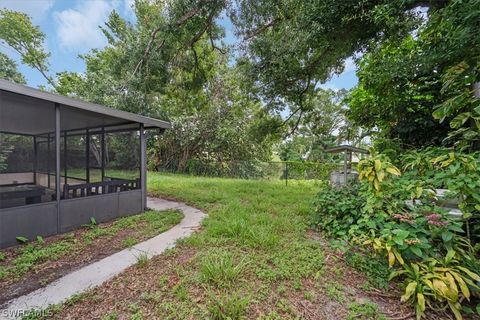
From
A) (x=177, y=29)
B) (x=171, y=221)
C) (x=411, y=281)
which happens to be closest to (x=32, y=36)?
(x=177, y=29)

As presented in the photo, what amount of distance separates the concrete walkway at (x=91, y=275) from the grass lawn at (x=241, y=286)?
18 cm

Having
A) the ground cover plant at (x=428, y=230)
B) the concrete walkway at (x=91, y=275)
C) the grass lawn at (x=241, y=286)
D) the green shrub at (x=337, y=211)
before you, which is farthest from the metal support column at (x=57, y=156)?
the ground cover plant at (x=428, y=230)

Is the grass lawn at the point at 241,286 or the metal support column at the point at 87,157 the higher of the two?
the metal support column at the point at 87,157

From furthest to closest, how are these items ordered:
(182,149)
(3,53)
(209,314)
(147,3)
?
1. (182,149)
2. (3,53)
3. (147,3)
4. (209,314)

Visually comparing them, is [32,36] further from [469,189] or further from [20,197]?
[469,189]

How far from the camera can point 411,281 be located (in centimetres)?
202

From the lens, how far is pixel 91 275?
98.7 inches

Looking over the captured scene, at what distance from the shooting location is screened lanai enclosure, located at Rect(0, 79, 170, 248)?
3.31m

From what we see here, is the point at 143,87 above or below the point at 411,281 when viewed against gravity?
above

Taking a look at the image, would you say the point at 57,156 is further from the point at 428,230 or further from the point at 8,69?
the point at 8,69

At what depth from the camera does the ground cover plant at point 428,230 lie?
75.2 inches

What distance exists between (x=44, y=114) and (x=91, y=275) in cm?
295

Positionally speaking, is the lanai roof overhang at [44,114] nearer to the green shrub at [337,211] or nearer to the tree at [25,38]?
the green shrub at [337,211]

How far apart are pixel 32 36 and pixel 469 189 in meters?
21.2
